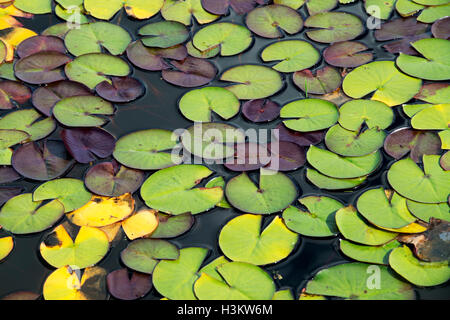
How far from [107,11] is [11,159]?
155cm

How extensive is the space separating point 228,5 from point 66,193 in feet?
6.70

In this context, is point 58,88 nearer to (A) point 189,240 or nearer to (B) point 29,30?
(B) point 29,30

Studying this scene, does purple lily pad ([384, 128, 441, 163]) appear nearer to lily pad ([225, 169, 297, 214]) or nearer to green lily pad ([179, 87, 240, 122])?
lily pad ([225, 169, 297, 214])

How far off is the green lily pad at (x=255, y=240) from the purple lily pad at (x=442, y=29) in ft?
6.77

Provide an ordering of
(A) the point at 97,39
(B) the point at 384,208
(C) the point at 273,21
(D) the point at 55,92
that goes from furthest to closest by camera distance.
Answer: (C) the point at 273,21
(A) the point at 97,39
(D) the point at 55,92
(B) the point at 384,208

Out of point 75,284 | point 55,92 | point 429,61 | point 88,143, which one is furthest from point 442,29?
point 75,284

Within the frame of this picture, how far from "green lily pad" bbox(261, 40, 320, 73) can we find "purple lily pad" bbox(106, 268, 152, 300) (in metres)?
1.79

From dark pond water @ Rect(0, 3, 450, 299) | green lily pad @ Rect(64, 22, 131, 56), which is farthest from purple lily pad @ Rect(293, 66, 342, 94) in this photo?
green lily pad @ Rect(64, 22, 131, 56)

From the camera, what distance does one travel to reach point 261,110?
323cm

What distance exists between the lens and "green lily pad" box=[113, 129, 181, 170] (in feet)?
9.65

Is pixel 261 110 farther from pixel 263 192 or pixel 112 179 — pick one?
pixel 112 179

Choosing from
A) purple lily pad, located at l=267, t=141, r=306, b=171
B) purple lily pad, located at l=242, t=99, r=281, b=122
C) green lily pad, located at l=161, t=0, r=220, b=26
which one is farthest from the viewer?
green lily pad, located at l=161, t=0, r=220, b=26

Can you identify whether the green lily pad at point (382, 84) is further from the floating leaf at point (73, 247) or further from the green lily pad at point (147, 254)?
the floating leaf at point (73, 247)
